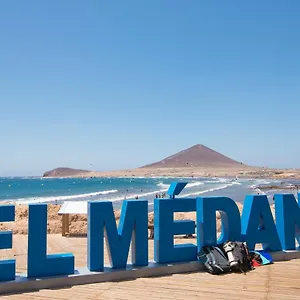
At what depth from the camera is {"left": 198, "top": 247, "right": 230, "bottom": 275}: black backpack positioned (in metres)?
8.55

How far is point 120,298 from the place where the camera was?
274 inches

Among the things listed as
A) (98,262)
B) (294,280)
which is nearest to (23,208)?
(98,262)

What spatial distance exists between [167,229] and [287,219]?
3430 millimetres

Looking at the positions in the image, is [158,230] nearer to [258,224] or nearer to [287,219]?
[258,224]

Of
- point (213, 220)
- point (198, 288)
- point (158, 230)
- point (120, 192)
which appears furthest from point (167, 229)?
point (120, 192)

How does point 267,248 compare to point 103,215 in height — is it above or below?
below

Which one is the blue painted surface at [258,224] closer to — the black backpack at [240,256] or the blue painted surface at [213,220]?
the blue painted surface at [213,220]

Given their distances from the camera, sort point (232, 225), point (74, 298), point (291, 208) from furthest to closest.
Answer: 1. point (291, 208)
2. point (232, 225)
3. point (74, 298)

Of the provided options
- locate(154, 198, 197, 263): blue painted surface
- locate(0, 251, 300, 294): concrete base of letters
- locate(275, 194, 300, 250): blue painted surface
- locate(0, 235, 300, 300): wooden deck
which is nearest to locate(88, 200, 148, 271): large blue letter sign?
locate(0, 251, 300, 294): concrete base of letters

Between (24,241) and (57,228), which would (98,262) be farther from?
(57,228)

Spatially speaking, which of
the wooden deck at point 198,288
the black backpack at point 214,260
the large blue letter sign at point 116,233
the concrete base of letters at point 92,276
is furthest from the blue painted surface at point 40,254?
the black backpack at point 214,260

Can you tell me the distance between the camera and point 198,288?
7.55 meters

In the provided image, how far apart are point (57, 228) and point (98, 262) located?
36.9ft

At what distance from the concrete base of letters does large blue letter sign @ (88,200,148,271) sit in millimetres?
170
